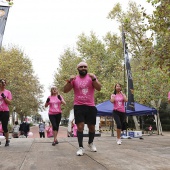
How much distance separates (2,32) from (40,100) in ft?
124

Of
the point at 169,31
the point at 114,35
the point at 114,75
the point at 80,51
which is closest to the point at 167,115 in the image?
the point at 114,75

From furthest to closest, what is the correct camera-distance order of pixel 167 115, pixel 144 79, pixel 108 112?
pixel 167 115, pixel 144 79, pixel 108 112

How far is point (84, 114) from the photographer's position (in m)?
5.94

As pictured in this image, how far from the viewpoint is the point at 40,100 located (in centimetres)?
4625

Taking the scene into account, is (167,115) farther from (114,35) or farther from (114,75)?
(114,35)

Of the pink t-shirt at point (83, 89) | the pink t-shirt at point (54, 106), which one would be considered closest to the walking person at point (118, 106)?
the pink t-shirt at point (54, 106)

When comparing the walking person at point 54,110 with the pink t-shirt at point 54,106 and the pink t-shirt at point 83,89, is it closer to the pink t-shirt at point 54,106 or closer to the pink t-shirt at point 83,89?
the pink t-shirt at point 54,106

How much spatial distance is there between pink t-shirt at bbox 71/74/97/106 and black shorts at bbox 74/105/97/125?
0.28ft

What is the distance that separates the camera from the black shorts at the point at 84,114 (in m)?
5.84

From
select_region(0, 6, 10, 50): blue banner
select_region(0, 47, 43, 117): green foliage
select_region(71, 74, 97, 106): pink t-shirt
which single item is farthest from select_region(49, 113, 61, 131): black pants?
select_region(0, 47, 43, 117): green foliage

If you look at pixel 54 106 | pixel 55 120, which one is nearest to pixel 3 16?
pixel 54 106

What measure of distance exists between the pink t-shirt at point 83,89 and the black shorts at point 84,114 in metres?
0.09

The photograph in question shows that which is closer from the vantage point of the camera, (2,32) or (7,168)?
(7,168)

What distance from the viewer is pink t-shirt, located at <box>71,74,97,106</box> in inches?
231
